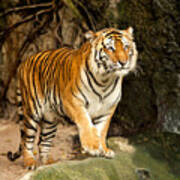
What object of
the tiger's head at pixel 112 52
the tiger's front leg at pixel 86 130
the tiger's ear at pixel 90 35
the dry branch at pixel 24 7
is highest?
the dry branch at pixel 24 7

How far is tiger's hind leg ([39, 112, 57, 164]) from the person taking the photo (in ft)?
13.4

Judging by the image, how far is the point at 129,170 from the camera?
3.22 meters

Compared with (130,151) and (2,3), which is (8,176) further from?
(2,3)

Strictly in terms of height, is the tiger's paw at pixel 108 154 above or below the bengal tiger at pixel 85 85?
below

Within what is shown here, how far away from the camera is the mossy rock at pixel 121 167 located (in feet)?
8.70

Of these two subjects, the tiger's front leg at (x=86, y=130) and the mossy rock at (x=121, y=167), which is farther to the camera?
the tiger's front leg at (x=86, y=130)

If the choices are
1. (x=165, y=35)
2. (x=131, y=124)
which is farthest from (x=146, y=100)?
(x=165, y=35)

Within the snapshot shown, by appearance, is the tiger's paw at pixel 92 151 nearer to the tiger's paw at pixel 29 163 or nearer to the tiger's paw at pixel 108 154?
the tiger's paw at pixel 108 154

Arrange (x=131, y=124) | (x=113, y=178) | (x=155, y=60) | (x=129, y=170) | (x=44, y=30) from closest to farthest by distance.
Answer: (x=113, y=178), (x=129, y=170), (x=155, y=60), (x=131, y=124), (x=44, y=30)

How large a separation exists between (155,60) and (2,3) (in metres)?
3.19

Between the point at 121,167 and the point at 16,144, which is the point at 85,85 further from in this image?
the point at 16,144

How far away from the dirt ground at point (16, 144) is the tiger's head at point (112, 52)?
4.71ft

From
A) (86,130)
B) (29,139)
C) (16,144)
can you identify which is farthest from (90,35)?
(16,144)

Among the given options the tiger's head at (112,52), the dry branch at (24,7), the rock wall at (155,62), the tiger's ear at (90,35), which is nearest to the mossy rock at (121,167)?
the rock wall at (155,62)
